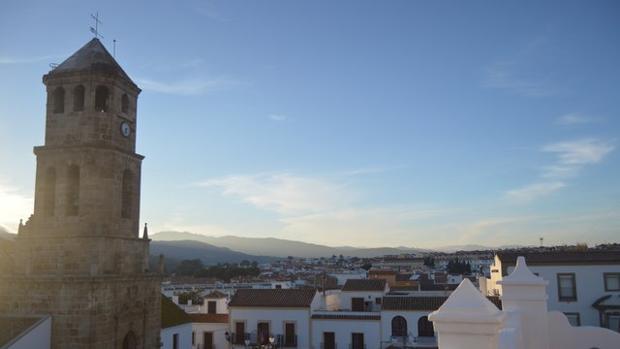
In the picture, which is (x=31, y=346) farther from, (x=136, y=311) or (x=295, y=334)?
(x=295, y=334)

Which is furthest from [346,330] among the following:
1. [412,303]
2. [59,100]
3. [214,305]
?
[59,100]

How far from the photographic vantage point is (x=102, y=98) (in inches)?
657

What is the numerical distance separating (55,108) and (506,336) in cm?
1561

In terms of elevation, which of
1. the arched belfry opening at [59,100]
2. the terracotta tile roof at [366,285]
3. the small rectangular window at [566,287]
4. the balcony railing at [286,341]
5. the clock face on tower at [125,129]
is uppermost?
the arched belfry opening at [59,100]

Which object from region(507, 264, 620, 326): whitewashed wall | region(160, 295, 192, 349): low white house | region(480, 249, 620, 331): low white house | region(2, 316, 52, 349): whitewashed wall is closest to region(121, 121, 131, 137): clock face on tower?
region(2, 316, 52, 349): whitewashed wall

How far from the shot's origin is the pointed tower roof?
53.7ft

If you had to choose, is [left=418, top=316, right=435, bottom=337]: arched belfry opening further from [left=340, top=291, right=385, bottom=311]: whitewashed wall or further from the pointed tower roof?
the pointed tower roof

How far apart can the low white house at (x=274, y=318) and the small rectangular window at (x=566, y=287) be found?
13512 millimetres

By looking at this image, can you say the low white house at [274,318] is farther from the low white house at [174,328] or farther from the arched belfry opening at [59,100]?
the arched belfry opening at [59,100]

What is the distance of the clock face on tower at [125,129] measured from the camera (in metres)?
16.8

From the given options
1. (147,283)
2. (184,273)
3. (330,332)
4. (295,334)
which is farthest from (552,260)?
(184,273)

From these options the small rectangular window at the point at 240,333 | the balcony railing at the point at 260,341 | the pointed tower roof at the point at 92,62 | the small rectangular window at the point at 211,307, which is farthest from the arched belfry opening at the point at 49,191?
the small rectangular window at the point at 211,307

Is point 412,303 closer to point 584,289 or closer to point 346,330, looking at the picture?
point 346,330

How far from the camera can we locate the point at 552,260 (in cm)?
2594
